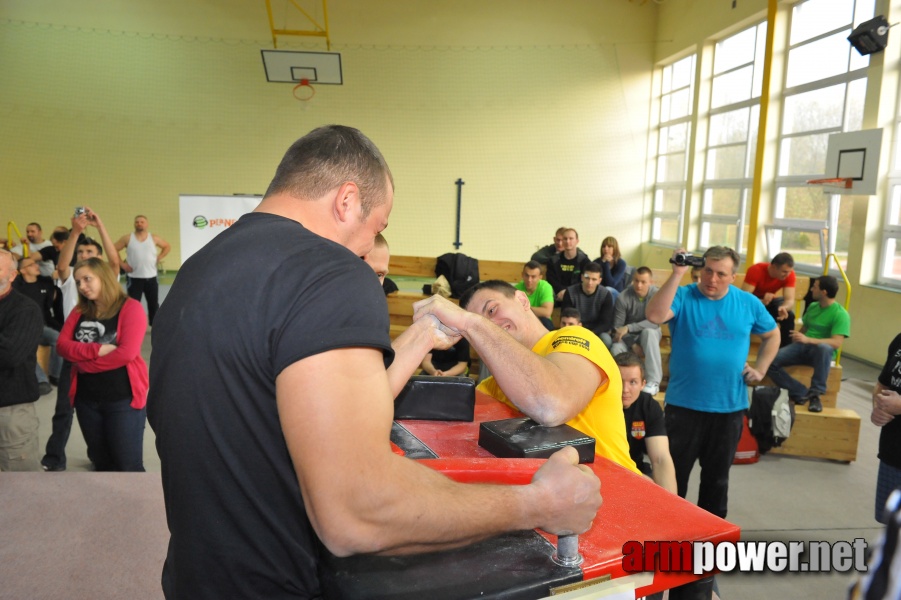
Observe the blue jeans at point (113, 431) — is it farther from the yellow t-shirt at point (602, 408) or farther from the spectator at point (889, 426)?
the spectator at point (889, 426)

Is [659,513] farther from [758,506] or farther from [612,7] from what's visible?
[612,7]

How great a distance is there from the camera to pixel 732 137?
1142 cm

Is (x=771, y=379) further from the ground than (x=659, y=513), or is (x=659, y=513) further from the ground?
(x=659, y=513)

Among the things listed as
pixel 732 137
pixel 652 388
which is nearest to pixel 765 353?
pixel 652 388

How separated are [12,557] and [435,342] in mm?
1731

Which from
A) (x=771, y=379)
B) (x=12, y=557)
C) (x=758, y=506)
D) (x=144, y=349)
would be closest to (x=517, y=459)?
(x=12, y=557)

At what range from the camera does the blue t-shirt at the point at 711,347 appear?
3.65 metres

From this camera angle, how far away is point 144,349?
8.09 meters

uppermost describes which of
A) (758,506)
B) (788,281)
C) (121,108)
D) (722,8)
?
(722,8)

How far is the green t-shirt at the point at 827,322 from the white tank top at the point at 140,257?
845 cm

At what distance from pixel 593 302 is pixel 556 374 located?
545 cm

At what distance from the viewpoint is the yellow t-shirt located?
1.83 metres

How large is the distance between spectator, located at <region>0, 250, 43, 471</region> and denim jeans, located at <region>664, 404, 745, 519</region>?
380 centimetres

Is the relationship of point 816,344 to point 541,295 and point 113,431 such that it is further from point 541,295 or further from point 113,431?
point 113,431
